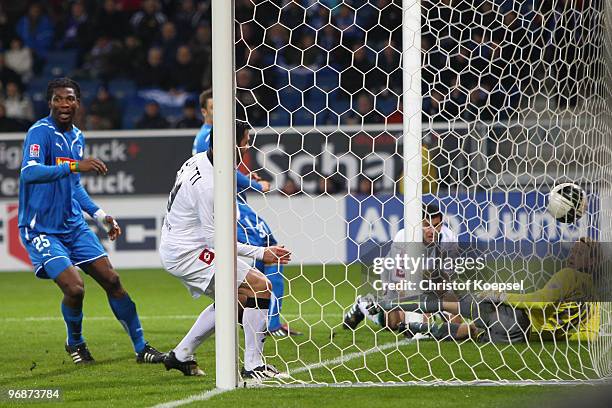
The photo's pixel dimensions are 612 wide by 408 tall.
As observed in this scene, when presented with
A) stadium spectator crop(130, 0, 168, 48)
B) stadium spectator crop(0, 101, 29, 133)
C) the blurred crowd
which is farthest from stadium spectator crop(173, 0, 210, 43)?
stadium spectator crop(0, 101, 29, 133)

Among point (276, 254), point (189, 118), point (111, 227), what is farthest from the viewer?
point (189, 118)

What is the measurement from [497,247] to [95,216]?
2839mm

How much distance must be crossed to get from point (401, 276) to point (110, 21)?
12.3 meters

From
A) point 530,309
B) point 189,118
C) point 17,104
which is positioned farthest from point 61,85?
point 17,104

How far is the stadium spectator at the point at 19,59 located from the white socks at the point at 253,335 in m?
11.6

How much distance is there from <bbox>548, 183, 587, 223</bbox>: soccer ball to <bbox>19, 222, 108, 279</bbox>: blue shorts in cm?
305

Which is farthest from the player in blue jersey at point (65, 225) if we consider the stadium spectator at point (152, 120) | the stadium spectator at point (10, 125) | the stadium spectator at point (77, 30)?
the stadium spectator at point (77, 30)

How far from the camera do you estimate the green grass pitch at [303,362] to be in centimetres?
512

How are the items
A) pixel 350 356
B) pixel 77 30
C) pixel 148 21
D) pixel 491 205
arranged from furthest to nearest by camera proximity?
pixel 77 30
pixel 148 21
pixel 491 205
pixel 350 356

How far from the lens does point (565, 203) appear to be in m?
6.88

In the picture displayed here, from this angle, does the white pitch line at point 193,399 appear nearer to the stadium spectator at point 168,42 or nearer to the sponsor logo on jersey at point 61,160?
the sponsor logo on jersey at point 61,160

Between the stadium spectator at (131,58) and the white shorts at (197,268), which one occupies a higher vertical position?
the stadium spectator at (131,58)

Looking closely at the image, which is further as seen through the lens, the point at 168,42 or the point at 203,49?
the point at 168,42

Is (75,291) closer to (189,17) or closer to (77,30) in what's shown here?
(189,17)
